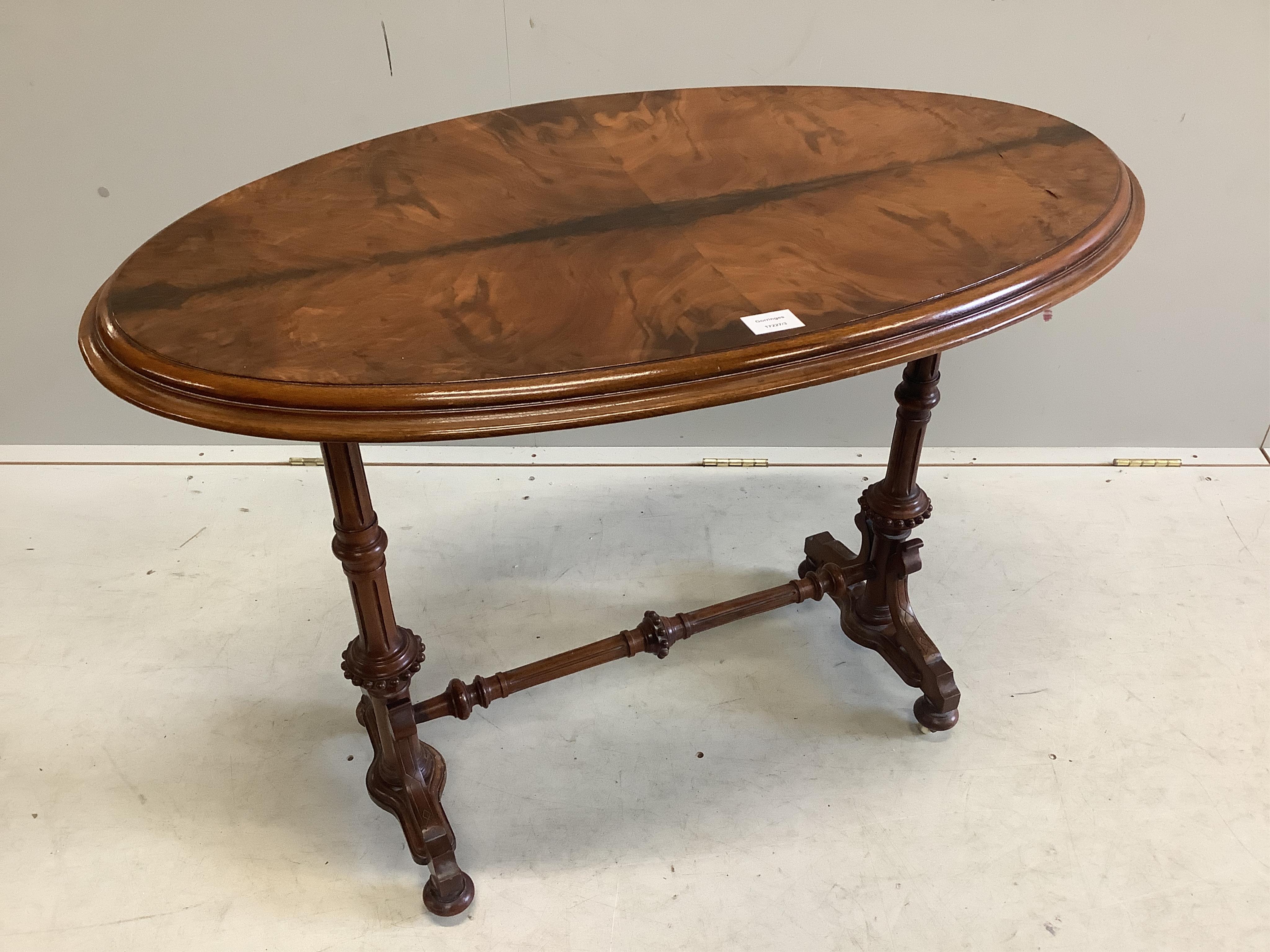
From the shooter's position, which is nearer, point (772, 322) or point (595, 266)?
point (772, 322)

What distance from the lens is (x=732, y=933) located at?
1.66 m

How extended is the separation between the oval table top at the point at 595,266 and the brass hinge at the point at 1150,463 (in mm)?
1345

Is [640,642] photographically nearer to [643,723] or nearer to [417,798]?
[643,723]

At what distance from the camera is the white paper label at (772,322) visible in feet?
3.83

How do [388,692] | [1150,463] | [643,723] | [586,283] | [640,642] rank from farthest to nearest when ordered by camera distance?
[1150,463] → [643,723] → [640,642] → [388,692] → [586,283]

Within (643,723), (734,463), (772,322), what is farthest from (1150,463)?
(772,322)

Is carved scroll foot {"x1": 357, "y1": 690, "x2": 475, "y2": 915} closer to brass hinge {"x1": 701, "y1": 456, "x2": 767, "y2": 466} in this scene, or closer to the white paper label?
the white paper label

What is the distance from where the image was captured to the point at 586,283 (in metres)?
1.28

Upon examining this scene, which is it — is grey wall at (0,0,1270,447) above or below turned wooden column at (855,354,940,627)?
above

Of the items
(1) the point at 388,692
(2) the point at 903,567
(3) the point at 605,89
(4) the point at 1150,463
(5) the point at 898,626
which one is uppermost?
(3) the point at 605,89

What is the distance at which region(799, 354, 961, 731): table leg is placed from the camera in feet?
6.35

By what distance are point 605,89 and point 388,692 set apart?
1.54 meters

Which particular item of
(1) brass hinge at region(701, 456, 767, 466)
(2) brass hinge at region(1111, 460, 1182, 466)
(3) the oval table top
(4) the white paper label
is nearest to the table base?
(3) the oval table top

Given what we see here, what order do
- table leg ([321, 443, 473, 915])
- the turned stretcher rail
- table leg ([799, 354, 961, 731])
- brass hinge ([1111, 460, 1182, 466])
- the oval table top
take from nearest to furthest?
1. the oval table top
2. table leg ([321, 443, 473, 915])
3. the turned stretcher rail
4. table leg ([799, 354, 961, 731])
5. brass hinge ([1111, 460, 1182, 466])
